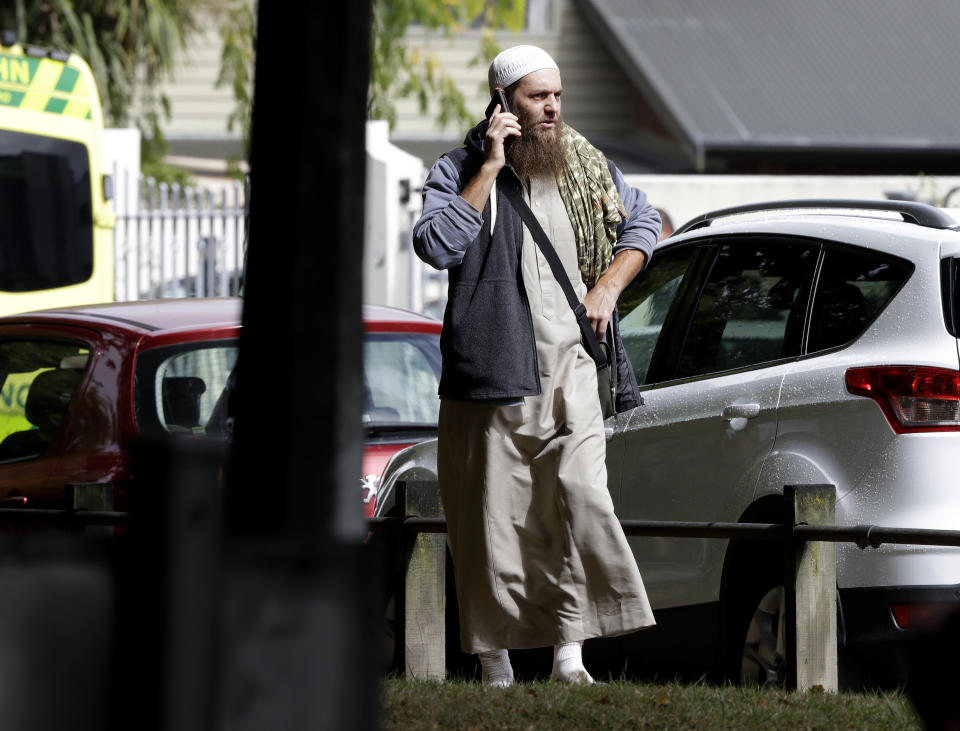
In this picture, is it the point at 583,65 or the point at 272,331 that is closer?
the point at 272,331

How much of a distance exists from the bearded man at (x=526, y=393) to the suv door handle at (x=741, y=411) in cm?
57

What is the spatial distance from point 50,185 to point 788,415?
9.38 m

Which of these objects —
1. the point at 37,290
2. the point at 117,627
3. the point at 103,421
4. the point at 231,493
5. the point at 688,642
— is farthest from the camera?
the point at 37,290

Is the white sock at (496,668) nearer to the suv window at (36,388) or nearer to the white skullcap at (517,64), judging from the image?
the white skullcap at (517,64)

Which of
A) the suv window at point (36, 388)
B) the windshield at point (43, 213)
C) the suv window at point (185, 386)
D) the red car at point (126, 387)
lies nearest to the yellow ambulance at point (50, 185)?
the windshield at point (43, 213)

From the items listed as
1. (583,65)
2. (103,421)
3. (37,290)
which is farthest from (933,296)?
(583,65)

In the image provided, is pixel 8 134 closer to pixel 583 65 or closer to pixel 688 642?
pixel 688 642

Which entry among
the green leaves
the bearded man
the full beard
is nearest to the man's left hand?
the bearded man

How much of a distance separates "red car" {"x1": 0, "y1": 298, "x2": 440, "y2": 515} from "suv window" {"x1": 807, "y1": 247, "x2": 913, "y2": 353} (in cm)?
186

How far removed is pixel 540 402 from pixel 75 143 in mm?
9500

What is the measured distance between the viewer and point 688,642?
227 inches

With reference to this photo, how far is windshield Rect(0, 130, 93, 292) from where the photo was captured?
13312mm

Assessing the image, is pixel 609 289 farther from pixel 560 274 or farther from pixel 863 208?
pixel 863 208

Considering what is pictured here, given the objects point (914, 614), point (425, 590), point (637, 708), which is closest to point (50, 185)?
point (425, 590)
